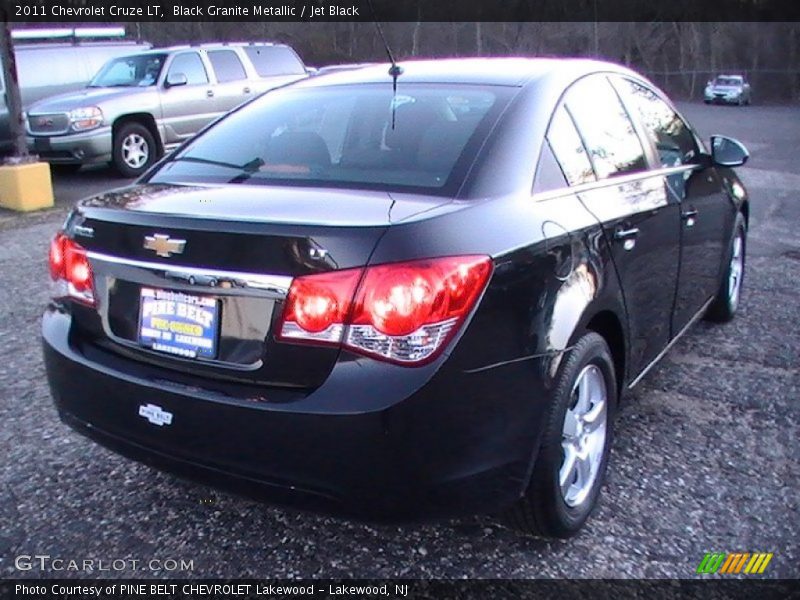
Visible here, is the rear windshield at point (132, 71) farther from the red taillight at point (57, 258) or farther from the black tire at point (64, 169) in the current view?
the red taillight at point (57, 258)

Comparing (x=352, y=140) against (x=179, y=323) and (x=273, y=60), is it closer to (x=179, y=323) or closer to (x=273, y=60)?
(x=179, y=323)

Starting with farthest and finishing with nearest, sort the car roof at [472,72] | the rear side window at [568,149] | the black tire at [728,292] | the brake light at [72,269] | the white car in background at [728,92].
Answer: the white car in background at [728,92], the black tire at [728,292], the car roof at [472,72], the rear side window at [568,149], the brake light at [72,269]

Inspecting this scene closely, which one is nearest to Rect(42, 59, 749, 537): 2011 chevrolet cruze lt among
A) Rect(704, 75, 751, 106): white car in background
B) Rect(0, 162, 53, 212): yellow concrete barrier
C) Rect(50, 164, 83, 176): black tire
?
Rect(0, 162, 53, 212): yellow concrete barrier

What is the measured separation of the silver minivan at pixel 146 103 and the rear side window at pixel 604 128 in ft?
25.9

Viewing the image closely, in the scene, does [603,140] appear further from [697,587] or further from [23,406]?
[23,406]

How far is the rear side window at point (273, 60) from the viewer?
12930 mm

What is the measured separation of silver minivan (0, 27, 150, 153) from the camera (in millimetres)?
13258

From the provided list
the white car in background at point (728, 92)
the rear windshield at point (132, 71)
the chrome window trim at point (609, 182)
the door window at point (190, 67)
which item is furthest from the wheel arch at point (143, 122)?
the white car in background at point (728, 92)

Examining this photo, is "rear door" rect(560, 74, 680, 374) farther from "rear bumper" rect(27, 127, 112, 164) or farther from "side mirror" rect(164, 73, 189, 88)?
"side mirror" rect(164, 73, 189, 88)

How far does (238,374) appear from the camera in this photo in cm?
228

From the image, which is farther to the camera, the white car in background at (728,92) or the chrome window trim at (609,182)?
the white car in background at (728,92)

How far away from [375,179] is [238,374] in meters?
0.81

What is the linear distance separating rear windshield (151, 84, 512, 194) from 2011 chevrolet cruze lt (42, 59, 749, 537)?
0.01m

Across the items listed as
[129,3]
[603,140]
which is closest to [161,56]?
[603,140]
